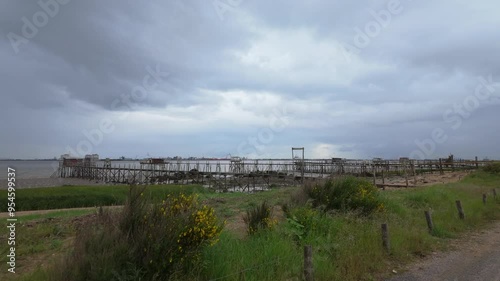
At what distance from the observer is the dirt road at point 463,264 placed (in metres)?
5.39

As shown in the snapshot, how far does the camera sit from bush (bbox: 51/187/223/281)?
3203 millimetres

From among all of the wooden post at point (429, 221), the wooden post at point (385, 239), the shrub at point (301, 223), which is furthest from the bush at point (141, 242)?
the wooden post at point (429, 221)

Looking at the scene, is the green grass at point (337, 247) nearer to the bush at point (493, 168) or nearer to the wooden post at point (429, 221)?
the wooden post at point (429, 221)

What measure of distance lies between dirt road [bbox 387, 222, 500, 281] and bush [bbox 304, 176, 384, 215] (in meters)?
2.23

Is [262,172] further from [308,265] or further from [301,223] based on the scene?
[308,265]

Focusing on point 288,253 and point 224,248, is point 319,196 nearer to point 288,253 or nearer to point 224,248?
point 288,253

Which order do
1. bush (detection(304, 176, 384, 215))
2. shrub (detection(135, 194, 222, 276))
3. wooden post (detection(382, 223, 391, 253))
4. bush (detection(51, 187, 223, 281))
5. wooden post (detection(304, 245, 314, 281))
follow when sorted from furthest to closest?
bush (detection(304, 176, 384, 215))
wooden post (detection(382, 223, 391, 253))
wooden post (detection(304, 245, 314, 281))
shrub (detection(135, 194, 222, 276))
bush (detection(51, 187, 223, 281))

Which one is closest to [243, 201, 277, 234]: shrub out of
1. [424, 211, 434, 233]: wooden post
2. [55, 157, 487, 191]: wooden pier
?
[424, 211, 434, 233]: wooden post

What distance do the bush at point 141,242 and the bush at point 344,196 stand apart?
5383 mm

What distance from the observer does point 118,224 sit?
3660 millimetres

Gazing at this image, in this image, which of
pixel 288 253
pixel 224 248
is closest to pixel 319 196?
pixel 288 253

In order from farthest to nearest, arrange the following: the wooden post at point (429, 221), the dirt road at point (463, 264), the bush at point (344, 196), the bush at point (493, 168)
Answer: the bush at point (493, 168) < the bush at point (344, 196) < the wooden post at point (429, 221) < the dirt road at point (463, 264)

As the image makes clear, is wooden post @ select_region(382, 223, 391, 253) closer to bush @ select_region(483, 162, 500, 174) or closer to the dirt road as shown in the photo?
the dirt road

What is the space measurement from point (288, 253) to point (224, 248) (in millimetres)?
1059
